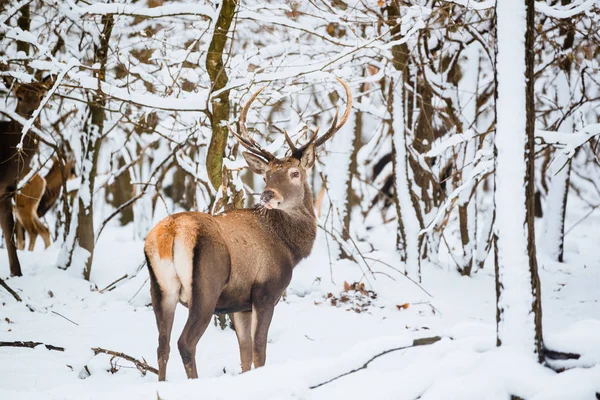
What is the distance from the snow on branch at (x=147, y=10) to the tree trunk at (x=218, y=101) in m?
0.15

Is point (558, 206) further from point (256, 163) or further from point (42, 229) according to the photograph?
point (42, 229)

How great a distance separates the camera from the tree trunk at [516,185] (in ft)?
10.5

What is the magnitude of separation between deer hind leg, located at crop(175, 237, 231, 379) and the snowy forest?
0.02 metres

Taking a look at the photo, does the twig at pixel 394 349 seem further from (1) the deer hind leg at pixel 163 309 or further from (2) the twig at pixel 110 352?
(2) the twig at pixel 110 352

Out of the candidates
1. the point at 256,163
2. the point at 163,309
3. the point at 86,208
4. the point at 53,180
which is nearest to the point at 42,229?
the point at 53,180

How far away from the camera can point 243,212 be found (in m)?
5.37

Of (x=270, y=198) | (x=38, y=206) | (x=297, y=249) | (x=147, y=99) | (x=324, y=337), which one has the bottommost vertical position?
(x=324, y=337)

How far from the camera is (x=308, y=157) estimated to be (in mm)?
5719

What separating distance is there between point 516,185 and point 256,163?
2.95 metres

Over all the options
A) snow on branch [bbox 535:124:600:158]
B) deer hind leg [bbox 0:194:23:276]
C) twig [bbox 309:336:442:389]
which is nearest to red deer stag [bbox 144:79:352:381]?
twig [bbox 309:336:442:389]

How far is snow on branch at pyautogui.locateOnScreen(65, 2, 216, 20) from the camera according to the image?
19.1 feet

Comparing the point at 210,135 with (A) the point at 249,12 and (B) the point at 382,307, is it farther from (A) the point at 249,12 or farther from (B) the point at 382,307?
(B) the point at 382,307

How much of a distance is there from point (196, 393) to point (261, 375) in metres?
0.37

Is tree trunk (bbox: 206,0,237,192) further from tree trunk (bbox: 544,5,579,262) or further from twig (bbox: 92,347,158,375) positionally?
tree trunk (bbox: 544,5,579,262)
